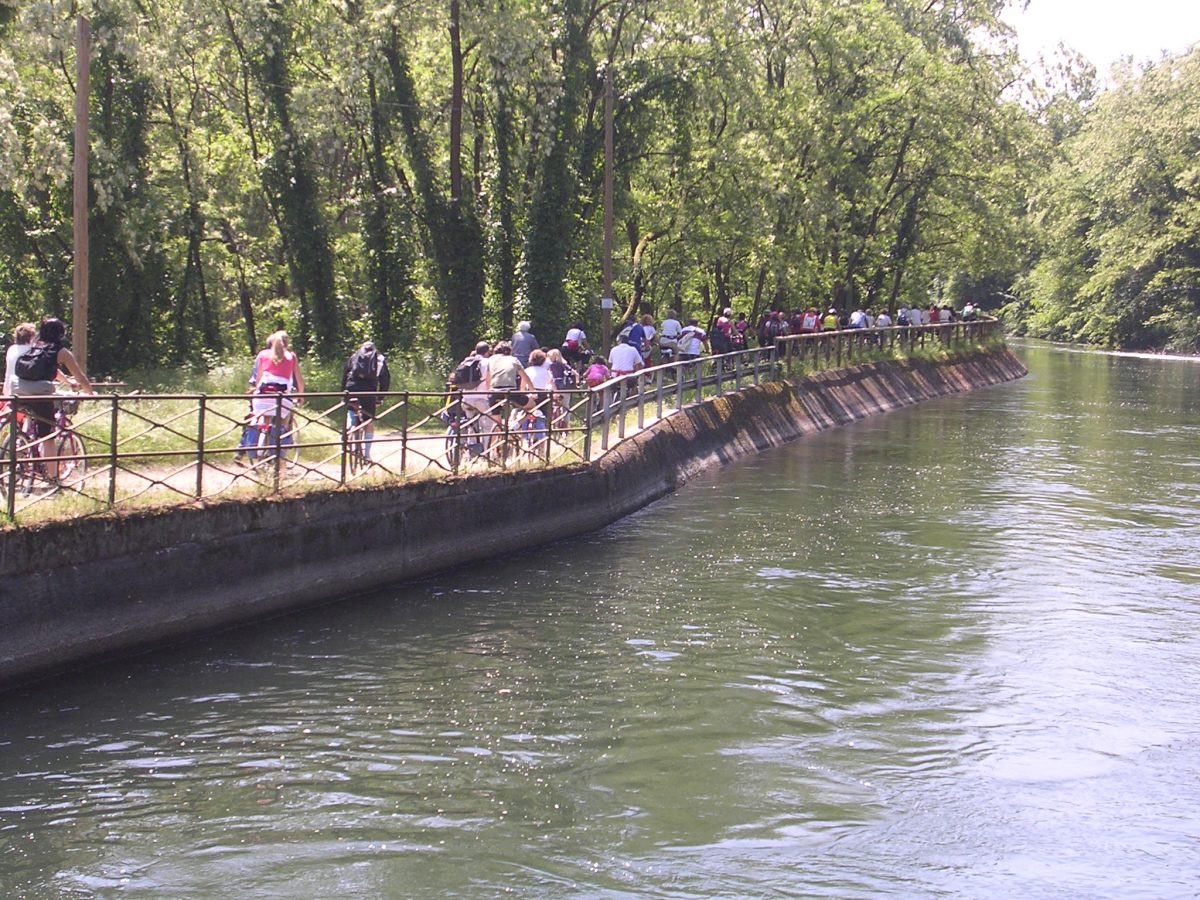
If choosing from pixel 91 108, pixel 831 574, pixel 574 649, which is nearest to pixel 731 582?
pixel 831 574

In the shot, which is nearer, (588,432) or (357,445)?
(357,445)

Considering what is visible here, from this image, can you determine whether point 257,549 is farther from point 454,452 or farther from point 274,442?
point 454,452

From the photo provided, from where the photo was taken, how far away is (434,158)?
3484cm

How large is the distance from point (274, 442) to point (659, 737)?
Result: 6812mm

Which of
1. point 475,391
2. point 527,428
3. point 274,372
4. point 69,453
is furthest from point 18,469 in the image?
point 527,428

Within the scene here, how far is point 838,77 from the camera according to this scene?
4412 centimetres

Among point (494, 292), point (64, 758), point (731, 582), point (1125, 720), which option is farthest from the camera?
point (494, 292)

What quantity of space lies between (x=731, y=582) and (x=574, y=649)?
3.60 meters

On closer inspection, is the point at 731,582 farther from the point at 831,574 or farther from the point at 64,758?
the point at 64,758

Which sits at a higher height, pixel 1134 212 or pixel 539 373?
pixel 1134 212

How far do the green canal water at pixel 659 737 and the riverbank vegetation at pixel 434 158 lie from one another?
1531 cm

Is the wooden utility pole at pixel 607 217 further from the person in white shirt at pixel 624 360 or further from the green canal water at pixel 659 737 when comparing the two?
the green canal water at pixel 659 737

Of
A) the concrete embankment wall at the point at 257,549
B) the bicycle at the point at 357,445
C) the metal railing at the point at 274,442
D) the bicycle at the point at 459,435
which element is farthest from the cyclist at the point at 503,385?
the bicycle at the point at 357,445

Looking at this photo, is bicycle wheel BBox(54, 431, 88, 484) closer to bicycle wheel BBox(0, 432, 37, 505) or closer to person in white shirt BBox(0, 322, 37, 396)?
bicycle wheel BBox(0, 432, 37, 505)
